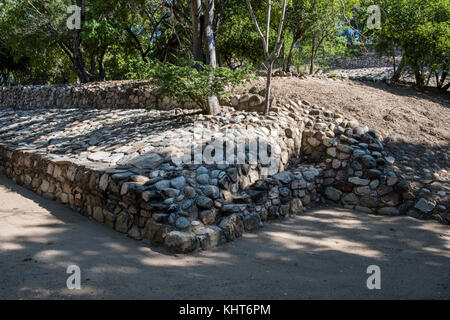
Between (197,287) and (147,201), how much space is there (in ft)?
4.54

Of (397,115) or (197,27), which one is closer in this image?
(397,115)

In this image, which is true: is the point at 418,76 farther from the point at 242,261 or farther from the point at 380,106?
the point at 242,261

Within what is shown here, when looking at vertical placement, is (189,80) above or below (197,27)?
below

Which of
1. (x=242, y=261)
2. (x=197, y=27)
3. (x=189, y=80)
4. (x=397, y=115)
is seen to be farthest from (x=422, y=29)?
(x=242, y=261)

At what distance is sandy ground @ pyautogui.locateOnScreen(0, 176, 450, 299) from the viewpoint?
2.89 m

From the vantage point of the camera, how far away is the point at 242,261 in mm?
3576

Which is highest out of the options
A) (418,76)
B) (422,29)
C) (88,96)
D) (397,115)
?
(422,29)

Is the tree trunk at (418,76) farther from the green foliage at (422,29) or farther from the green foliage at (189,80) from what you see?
the green foliage at (189,80)

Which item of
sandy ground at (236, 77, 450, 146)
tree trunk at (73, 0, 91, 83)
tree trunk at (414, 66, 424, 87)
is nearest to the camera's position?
sandy ground at (236, 77, 450, 146)

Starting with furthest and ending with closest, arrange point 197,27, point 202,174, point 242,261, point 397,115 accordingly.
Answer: point 197,27 < point 397,115 < point 202,174 < point 242,261

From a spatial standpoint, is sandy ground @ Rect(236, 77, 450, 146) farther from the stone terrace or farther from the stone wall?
the stone wall

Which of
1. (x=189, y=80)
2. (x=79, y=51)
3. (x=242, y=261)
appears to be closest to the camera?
(x=242, y=261)

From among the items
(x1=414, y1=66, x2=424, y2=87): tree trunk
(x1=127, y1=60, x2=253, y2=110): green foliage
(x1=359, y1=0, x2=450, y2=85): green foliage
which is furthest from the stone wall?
(x1=414, y1=66, x2=424, y2=87): tree trunk

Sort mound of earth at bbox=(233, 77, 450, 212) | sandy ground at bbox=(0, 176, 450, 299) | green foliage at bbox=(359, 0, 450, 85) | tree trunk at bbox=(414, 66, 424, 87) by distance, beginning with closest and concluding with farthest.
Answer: sandy ground at bbox=(0, 176, 450, 299), mound of earth at bbox=(233, 77, 450, 212), green foliage at bbox=(359, 0, 450, 85), tree trunk at bbox=(414, 66, 424, 87)
